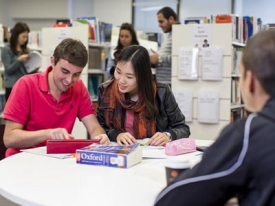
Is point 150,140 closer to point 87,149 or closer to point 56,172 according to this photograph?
point 87,149

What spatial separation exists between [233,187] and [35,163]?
3.15 feet

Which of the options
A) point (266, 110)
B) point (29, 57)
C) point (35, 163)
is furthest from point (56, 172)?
point (29, 57)

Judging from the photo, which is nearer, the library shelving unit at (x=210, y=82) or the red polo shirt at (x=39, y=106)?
the red polo shirt at (x=39, y=106)

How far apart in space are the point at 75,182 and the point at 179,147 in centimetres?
60

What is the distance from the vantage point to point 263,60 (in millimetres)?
845

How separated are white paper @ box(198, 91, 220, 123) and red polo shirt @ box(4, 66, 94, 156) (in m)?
1.95

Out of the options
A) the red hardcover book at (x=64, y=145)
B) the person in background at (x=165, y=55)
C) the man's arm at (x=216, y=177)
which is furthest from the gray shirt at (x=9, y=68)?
the man's arm at (x=216, y=177)

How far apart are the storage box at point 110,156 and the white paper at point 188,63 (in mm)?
2458

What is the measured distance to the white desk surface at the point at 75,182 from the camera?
1157 millimetres

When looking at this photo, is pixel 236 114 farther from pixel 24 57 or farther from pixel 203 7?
pixel 203 7

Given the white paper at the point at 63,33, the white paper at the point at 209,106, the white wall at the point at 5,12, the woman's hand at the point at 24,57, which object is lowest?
the white paper at the point at 209,106

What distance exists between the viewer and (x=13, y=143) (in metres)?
1.95

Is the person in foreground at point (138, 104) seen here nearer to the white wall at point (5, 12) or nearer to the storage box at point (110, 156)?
the storage box at point (110, 156)

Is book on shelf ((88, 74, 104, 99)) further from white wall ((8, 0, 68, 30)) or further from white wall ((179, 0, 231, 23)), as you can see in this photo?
white wall ((8, 0, 68, 30))
